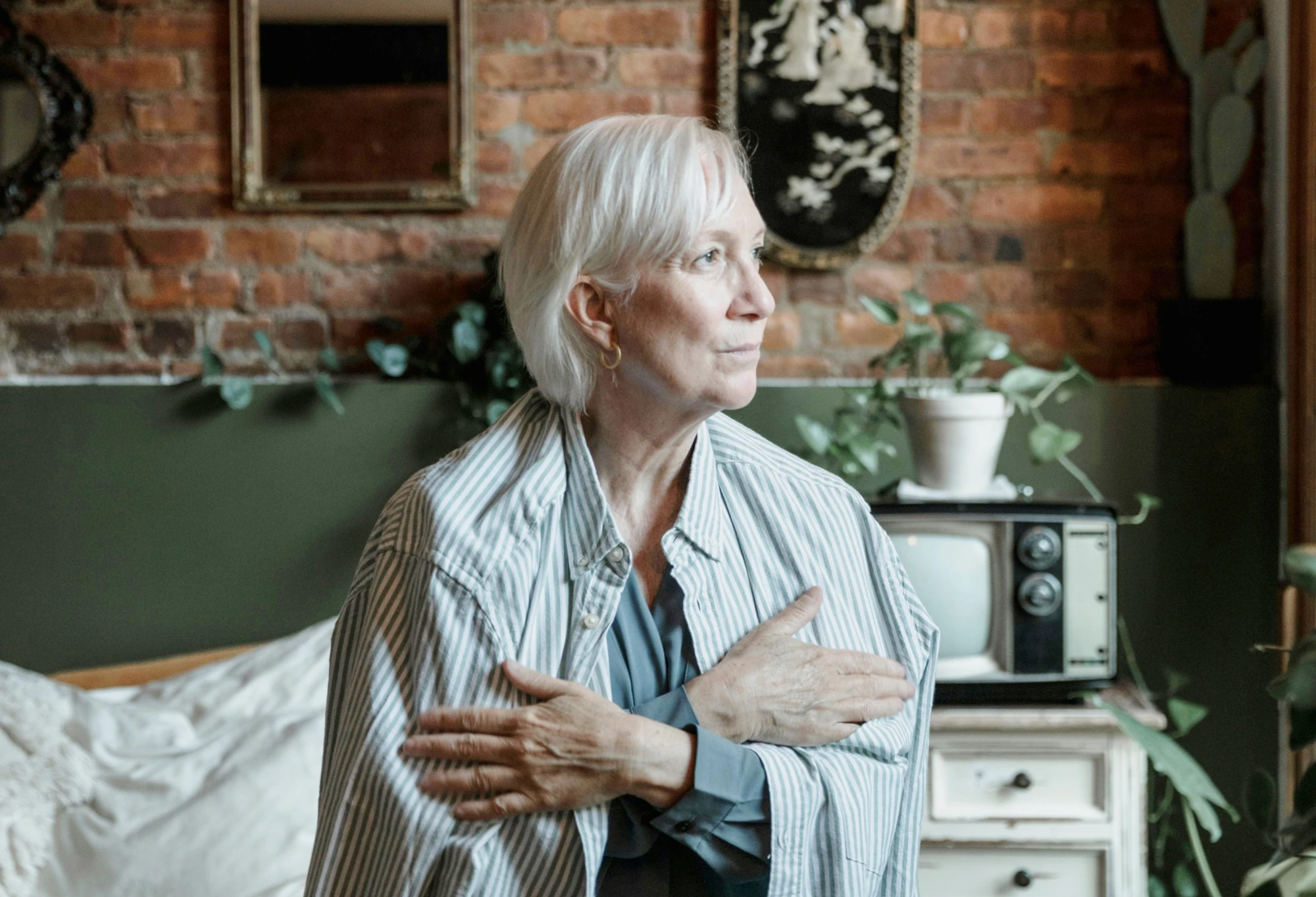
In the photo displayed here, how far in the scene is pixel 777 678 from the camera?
3.32ft

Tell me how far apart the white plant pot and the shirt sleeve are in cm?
103

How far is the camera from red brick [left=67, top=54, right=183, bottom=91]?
227 cm

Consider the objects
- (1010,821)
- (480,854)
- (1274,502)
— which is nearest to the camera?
(480,854)

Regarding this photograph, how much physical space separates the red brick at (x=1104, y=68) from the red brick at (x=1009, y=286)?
39 cm

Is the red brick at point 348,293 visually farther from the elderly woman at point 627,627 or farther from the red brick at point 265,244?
the elderly woman at point 627,627

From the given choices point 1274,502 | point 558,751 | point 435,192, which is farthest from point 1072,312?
point 558,751

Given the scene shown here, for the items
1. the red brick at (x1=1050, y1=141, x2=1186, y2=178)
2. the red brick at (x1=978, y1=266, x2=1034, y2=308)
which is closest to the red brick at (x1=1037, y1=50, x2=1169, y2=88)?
the red brick at (x1=1050, y1=141, x2=1186, y2=178)

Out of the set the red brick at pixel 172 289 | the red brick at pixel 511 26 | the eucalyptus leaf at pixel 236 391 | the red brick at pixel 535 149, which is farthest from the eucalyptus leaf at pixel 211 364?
the red brick at pixel 511 26

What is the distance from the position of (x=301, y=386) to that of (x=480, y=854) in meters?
1.50

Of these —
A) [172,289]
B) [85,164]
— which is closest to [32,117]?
[85,164]

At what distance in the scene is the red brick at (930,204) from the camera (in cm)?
227

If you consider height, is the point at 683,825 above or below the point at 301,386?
below

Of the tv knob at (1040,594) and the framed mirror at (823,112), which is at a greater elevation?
the framed mirror at (823,112)

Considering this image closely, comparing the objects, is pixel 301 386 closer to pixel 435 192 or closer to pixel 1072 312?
pixel 435 192
